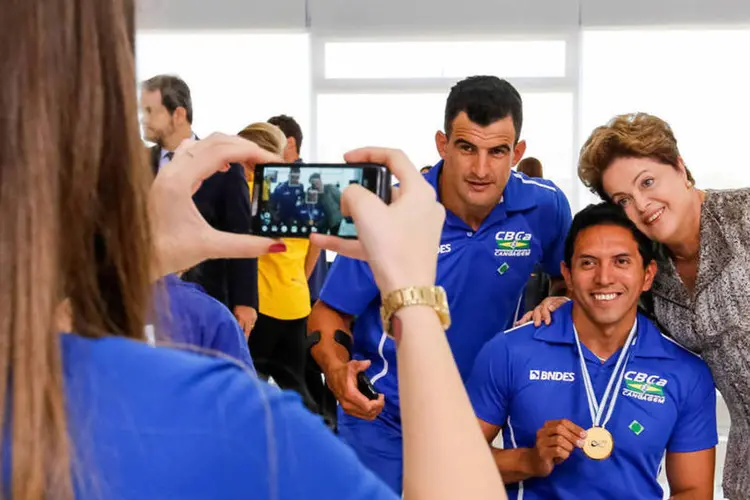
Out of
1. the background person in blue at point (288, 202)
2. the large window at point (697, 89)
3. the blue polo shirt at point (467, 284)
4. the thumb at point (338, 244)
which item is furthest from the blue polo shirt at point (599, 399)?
the large window at point (697, 89)

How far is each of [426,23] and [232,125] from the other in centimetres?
197

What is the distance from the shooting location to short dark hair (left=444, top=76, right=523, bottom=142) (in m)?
2.21

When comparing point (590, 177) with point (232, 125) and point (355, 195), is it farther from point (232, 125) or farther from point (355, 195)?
point (232, 125)

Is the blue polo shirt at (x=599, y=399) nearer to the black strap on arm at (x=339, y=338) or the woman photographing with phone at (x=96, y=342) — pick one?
the black strap on arm at (x=339, y=338)

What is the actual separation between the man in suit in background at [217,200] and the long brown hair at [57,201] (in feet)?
7.69

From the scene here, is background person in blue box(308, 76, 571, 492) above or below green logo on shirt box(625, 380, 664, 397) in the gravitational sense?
above

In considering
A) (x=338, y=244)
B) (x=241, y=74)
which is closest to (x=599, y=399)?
(x=338, y=244)

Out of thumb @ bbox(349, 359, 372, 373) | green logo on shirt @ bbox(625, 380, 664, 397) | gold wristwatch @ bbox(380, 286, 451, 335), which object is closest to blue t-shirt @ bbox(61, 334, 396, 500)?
gold wristwatch @ bbox(380, 286, 451, 335)

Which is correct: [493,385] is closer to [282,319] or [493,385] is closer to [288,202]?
[288,202]

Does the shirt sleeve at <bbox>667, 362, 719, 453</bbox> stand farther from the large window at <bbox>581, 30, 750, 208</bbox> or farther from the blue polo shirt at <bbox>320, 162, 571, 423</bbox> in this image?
the large window at <bbox>581, 30, 750, 208</bbox>

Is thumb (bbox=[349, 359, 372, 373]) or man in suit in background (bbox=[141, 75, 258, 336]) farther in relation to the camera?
man in suit in background (bbox=[141, 75, 258, 336])

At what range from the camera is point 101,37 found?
56 cm

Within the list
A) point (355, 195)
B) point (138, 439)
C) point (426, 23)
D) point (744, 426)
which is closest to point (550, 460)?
point (744, 426)

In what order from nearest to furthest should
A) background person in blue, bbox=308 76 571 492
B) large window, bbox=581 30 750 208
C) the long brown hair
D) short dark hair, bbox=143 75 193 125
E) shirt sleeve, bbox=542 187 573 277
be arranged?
the long brown hair < background person in blue, bbox=308 76 571 492 < shirt sleeve, bbox=542 187 573 277 < short dark hair, bbox=143 75 193 125 < large window, bbox=581 30 750 208
